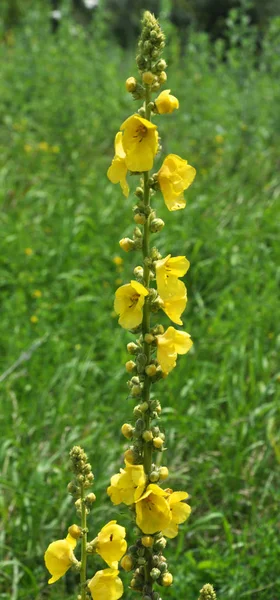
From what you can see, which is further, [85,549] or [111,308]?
[111,308]

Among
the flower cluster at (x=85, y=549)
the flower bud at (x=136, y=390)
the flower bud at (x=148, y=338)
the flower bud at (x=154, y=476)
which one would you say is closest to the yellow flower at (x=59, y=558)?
the flower cluster at (x=85, y=549)

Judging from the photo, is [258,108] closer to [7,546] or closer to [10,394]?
[10,394]

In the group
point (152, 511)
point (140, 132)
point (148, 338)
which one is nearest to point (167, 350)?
point (148, 338)

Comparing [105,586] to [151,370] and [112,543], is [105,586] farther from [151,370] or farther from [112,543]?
[151,370]

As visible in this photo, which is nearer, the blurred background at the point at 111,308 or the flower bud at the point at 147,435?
the flower bud at the point at 147,435

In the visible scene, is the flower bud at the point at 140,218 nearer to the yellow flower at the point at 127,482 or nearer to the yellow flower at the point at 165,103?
the yellow flower at the point at 165,103

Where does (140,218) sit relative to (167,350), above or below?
above
